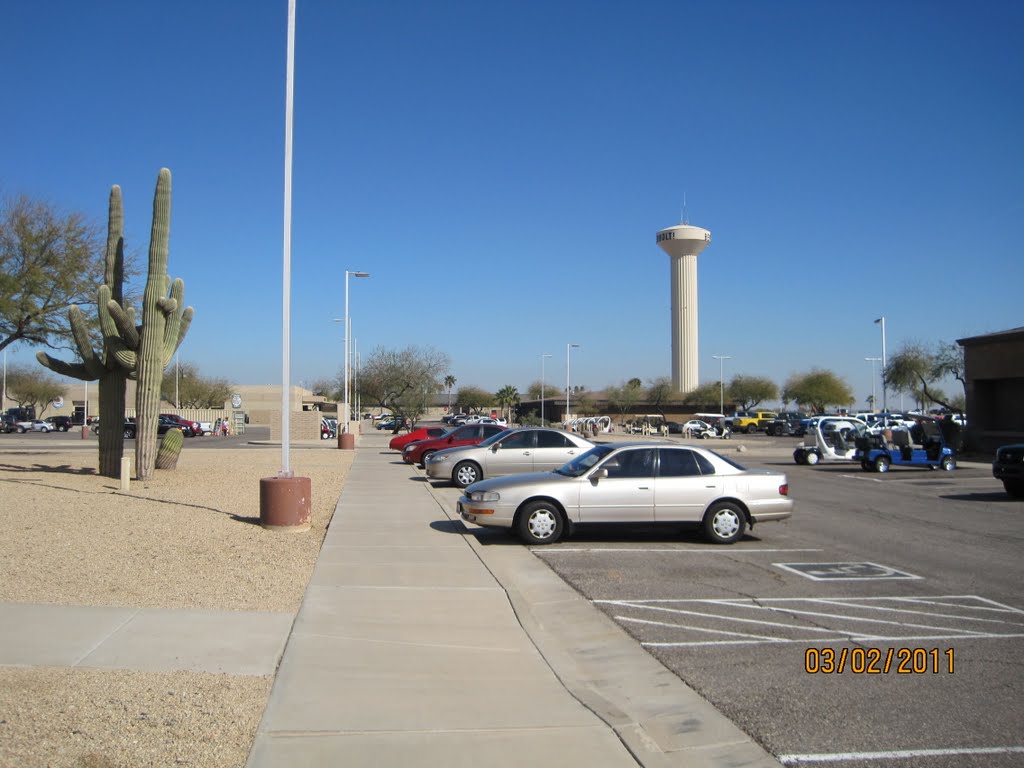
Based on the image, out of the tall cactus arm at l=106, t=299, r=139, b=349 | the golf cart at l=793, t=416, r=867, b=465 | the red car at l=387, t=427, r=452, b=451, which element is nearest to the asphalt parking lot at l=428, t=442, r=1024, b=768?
the tall cactus arm at l=106, t=299, r=139, b=349

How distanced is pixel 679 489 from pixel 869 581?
302 centimetres

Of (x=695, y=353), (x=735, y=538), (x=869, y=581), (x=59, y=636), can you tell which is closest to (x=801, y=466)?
(x=735, y=538)

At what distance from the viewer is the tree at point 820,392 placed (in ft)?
321

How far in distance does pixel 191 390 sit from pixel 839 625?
94146 mm

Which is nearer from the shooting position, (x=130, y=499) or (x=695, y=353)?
(x=130, y=499)

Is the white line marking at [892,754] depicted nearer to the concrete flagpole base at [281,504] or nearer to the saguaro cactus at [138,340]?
the concrete flagpole base at [281,504]

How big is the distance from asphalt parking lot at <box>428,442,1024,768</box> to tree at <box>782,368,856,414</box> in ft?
282

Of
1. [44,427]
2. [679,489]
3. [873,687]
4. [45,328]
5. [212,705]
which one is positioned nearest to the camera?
[212,705]

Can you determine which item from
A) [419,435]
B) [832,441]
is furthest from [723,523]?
[419,435]

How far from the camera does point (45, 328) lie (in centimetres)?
2511

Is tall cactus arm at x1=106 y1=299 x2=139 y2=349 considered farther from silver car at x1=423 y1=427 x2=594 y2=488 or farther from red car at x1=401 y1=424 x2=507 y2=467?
red car at x1=401 y1=424 x2=507 y2=467

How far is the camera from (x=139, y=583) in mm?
8945

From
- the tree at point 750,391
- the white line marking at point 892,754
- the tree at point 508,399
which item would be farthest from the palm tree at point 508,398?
the white line marking at point 892,754

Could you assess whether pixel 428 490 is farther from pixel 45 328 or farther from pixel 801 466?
pixel 801 466
